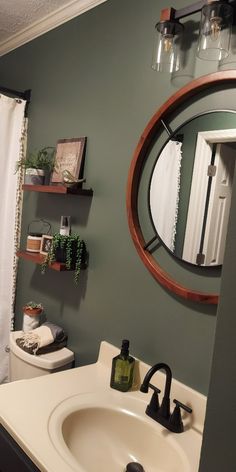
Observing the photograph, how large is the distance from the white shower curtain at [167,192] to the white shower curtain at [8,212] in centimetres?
108

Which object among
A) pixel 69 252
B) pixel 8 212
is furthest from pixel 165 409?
pixel 8 212

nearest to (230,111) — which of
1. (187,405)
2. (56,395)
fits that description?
(187,405)

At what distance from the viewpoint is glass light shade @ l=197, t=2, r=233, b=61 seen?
1.05 m

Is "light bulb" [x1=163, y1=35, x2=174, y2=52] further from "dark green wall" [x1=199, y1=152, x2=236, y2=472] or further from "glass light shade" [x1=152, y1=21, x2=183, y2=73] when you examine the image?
"dark green wall" [x1=199, y1=152, x2=236, y2=472]

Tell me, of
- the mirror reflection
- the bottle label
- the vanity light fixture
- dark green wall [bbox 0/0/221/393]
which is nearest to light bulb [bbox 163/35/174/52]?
the vanity light fixture

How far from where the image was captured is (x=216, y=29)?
107 cm

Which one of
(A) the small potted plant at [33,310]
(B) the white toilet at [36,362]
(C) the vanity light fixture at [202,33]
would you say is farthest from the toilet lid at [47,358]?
(C) the vanity light fixture at [202,33]

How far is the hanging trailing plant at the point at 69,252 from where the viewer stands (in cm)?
163

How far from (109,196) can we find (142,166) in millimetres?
229

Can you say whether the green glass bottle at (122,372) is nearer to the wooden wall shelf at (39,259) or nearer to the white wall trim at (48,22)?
the wooden wall shelf at (39,259)

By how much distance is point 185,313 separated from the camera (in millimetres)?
1251

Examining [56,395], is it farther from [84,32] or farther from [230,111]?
[84,32]

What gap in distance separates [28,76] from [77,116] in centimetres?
61

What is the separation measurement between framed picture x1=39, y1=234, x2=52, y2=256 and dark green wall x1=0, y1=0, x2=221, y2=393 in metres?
0.12
